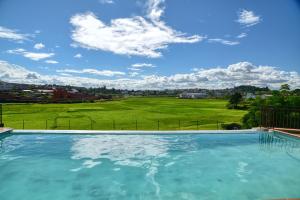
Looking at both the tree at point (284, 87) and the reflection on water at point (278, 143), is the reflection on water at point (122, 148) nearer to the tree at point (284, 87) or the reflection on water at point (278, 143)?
the reflection on water at point (278, 143)

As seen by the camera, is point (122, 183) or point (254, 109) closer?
point (122, 183)

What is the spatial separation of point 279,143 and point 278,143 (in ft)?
0.10

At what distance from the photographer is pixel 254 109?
66.5ft

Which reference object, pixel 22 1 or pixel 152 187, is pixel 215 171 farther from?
pixel 22 1

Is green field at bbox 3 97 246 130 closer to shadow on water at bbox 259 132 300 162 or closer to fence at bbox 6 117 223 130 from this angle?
fence at bbox 6 117 223 130

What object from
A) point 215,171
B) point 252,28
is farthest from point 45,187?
point 252,28

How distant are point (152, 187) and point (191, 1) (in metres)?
10.6

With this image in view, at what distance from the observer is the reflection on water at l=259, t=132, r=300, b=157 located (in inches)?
375

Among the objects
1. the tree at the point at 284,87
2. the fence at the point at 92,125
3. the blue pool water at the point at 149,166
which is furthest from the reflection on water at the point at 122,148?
the tree at the point at 284,87

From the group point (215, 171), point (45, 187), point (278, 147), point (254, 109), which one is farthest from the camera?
point (254, 109)

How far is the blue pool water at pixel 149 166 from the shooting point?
5.91 m

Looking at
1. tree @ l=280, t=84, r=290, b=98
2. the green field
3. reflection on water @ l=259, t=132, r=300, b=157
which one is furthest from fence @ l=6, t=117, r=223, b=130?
reflection on water @ l=259, t=132, r=300, b=157

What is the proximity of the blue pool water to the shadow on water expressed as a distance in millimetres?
23

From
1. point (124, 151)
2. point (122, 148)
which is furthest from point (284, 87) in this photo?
point (124, 151)
